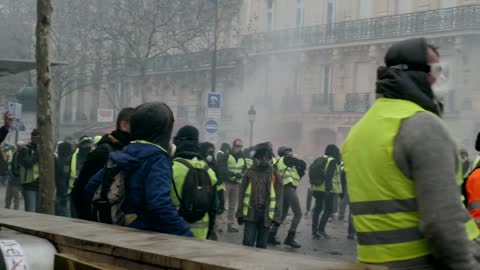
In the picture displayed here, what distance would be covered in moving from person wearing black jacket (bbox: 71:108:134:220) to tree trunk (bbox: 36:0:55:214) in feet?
10.2

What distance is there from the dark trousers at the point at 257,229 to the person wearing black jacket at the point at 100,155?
21.4ft

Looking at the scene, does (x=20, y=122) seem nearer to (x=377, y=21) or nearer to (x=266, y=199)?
(x=266, y=199)

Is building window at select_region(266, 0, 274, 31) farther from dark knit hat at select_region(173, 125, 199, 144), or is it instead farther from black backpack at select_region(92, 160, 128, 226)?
black backpack at select_region(92, 160, 128, 226)

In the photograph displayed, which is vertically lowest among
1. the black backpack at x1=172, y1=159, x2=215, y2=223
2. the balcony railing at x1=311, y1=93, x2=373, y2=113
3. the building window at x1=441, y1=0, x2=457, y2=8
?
the black backpack at x1=172, y1=159, x2=215, y2=223

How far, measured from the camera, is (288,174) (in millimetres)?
14844

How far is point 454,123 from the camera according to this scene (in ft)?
102

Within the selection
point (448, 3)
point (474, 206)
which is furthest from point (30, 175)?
point (448, 3)

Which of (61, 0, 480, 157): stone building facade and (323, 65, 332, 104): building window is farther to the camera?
(323, 65, 332, 104): building window

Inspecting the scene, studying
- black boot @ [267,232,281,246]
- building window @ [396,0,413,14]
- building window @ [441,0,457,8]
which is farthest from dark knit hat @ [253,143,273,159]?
building window @ [396,0,413,14]

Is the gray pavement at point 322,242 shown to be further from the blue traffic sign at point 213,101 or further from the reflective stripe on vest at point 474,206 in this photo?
the blue traffic sign at point 213,101

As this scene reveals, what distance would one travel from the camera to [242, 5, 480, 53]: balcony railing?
32.0m

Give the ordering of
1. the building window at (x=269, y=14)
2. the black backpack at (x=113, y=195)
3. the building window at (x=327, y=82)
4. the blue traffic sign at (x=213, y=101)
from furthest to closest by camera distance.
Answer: the building window at (x=269, y=14), the building window at (x=327, y=82), the blue traffic sign at (x=213, y=101), the black backpack at (x=113, y=195)

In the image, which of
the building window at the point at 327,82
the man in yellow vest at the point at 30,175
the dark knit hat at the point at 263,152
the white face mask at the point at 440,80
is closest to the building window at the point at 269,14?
the building window at the point at 327,82

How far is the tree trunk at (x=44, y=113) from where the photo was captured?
8703 millimetres
